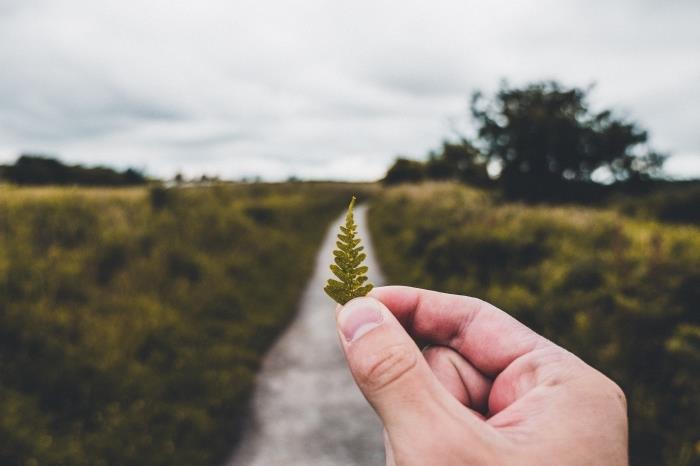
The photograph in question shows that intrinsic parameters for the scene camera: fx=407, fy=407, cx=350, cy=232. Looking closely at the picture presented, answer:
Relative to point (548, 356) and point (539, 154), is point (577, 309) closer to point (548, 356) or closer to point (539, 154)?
point (548, 356)

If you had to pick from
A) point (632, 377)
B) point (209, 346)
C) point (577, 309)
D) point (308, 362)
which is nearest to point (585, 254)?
point (577, 309)

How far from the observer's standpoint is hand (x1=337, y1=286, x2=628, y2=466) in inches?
48.0

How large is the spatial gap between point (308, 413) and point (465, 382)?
168 inches

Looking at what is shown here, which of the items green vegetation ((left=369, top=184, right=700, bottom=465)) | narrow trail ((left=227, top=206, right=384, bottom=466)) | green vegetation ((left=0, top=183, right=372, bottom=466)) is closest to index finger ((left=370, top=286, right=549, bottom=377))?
green vegetation ((left=369, top=184, right=700, bottom=465))

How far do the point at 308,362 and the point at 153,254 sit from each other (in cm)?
373

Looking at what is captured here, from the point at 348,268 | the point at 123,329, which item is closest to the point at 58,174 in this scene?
the point at 123,329

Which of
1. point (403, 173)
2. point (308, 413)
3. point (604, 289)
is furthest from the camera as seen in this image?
point (403, 173)

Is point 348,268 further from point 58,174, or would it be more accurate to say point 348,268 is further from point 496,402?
point 58,174

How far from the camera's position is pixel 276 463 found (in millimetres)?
4602

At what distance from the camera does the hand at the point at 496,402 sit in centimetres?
122

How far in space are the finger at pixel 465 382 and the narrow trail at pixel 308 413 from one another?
345cm

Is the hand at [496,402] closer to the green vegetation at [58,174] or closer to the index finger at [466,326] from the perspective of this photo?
the index finger at [466,326]

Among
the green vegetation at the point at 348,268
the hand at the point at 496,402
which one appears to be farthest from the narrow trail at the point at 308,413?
the green vegetation at the point at 348,268

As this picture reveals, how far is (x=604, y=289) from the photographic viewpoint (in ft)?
19.2
